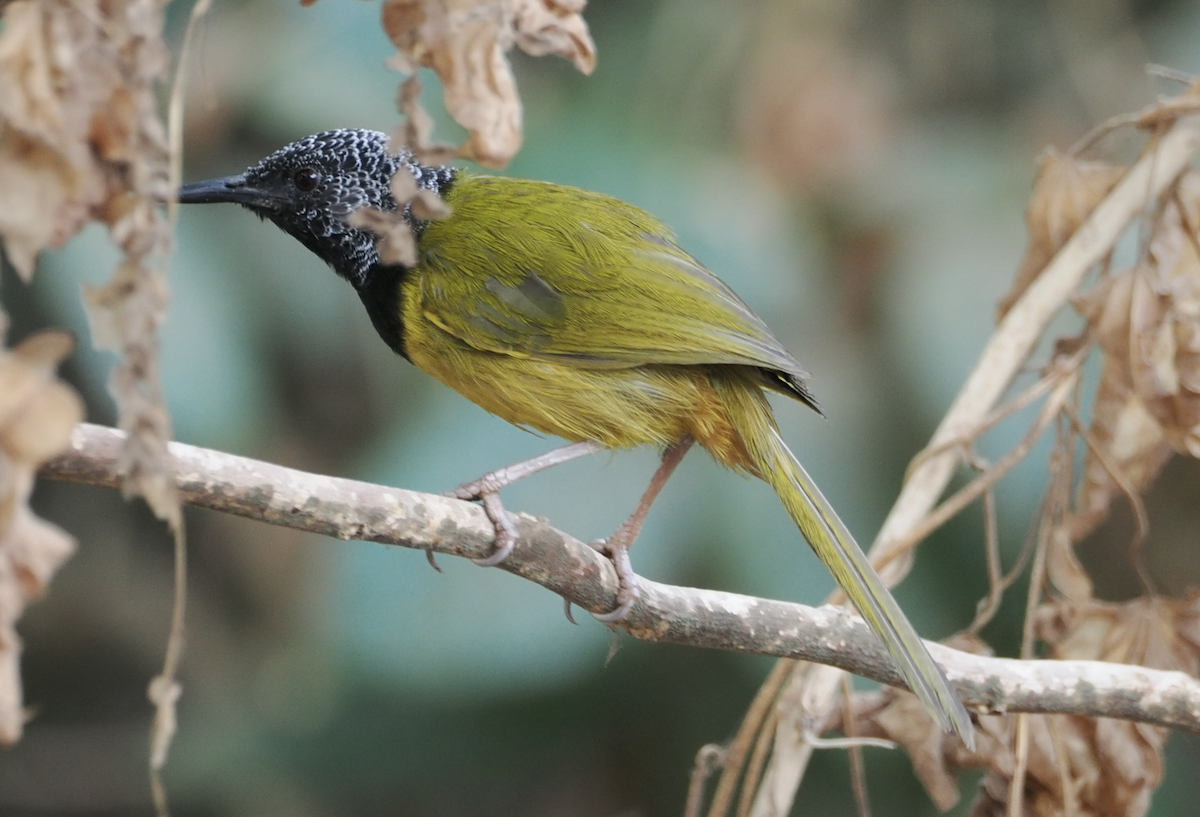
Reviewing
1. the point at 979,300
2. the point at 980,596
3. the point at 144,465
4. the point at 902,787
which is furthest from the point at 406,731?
the point at 144,465

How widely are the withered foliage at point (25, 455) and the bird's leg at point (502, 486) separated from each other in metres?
0.86

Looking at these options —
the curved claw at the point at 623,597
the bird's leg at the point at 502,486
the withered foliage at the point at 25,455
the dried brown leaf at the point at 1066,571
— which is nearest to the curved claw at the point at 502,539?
the bird's leg at the point at 502,486

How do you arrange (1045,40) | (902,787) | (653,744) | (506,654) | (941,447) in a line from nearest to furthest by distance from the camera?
(941,447) < (506,654) < (902,787) < (653,744) < (1045,40)

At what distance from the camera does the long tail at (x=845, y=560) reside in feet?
6.36

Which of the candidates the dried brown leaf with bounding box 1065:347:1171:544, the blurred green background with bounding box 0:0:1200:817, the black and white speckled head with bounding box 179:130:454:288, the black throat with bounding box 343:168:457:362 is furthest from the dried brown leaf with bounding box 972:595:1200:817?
the black and white speckled head with bounding box 179:130:454:288

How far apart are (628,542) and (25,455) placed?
166 cm

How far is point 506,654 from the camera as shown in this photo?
10.3 ft

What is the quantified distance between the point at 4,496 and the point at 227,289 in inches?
94.3

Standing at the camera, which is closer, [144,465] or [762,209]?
[144,465]

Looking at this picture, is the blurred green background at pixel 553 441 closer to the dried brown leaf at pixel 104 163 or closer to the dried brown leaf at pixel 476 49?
the dried brown leaf at pixel 476 49

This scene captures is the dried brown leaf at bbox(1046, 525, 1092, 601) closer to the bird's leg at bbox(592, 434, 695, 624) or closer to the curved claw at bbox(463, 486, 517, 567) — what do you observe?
the bird's leg at bbox(592, 434, 695, 624)

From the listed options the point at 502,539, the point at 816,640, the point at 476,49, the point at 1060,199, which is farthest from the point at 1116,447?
the point at 476,49

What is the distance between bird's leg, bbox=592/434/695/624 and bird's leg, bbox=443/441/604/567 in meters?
0.16

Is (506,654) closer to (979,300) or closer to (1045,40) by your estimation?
(979,300)
